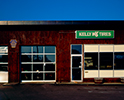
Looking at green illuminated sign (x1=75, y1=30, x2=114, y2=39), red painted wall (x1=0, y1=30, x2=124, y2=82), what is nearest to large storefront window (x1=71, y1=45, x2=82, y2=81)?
red painted wall (x1=0, y1=30, x2=124, y2=82)

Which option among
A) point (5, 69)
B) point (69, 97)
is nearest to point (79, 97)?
point (69, 97)

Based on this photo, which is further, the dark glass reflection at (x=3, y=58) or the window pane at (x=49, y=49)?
the window pane at (x=49, y=49)

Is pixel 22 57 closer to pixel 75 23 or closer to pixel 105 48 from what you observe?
pixel 75 23

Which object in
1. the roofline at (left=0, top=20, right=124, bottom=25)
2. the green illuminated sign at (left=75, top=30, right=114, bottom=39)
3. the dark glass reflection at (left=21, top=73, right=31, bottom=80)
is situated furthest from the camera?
the dark glass reflection at (left=21, top=73, right=31, bottom=80)

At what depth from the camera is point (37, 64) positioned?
9578 mm

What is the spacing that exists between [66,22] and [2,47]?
6165 millimetres

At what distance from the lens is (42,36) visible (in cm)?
934

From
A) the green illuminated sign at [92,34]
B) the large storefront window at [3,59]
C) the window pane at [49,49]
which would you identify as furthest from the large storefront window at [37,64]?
the green illuminated sign at [92,34]

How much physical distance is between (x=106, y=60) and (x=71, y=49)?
328 cm

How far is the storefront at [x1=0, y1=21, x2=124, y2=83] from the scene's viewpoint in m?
9.30

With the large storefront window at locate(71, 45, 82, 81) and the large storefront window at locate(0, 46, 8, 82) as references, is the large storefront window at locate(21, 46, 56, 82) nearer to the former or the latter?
the large storefront window at locate(0, 46, 8, 82)

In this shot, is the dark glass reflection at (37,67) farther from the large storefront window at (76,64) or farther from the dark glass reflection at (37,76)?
the large storefront window at (76,64)

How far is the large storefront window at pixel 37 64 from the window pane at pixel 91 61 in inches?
114

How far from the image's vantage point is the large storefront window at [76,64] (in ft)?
30.9
